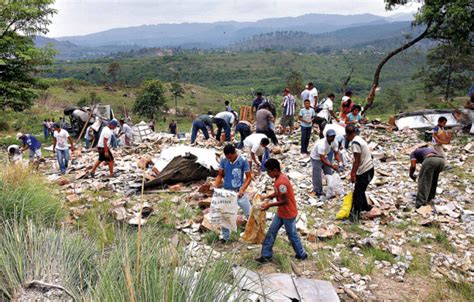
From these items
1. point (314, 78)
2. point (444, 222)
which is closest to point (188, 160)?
point (444, 222)

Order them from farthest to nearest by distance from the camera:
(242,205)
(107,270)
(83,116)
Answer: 1. (83,116)
2. (242,205)
3. (107,270)

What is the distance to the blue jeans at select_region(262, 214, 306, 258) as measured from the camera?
4638 millimetres

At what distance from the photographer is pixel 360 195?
5992 millimetres

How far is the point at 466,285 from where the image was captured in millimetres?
4066

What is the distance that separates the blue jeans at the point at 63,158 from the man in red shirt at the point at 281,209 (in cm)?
685

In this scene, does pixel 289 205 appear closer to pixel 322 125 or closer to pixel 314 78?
pixel 322 125

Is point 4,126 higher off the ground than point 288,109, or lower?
lower

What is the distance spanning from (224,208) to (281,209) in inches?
32.7

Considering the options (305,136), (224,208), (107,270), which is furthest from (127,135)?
(107,270)

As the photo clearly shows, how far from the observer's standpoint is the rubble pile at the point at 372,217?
4609 mm

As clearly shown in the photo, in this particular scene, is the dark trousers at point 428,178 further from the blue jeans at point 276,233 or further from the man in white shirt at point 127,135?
the man in white shirt at point 127,135

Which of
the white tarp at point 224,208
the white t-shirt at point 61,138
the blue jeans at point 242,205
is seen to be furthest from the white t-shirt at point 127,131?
the white tarp at point 224,208

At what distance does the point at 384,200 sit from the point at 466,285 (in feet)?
9.37

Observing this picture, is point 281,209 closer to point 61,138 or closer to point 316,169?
point 316,169
